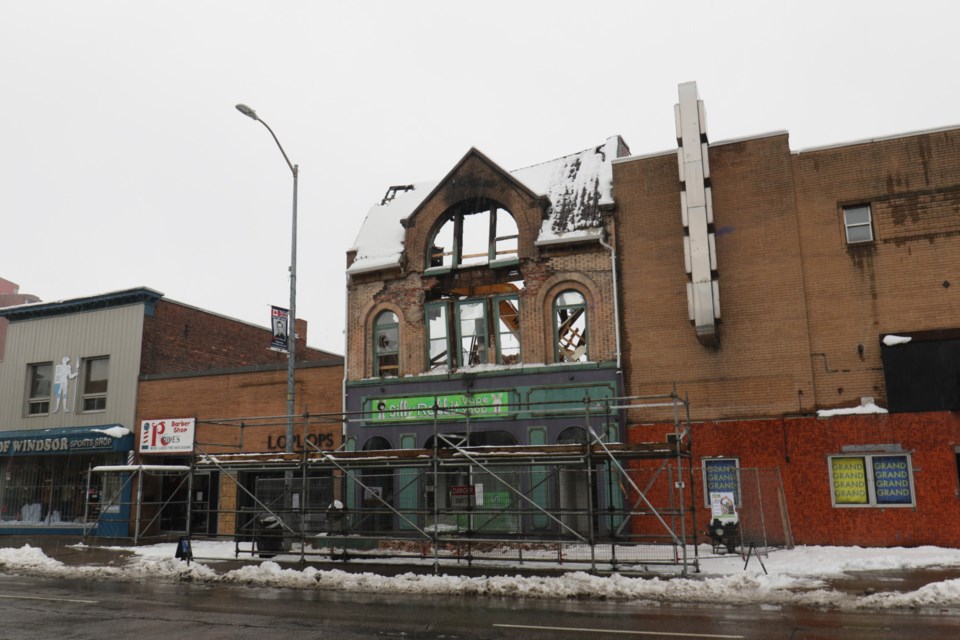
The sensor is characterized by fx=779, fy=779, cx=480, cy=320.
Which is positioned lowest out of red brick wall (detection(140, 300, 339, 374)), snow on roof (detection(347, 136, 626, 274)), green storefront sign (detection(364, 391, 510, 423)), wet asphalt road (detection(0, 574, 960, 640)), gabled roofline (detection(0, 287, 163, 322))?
wet asphalt road (detection(0, 574, 960, 640))

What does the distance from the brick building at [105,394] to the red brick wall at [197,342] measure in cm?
6

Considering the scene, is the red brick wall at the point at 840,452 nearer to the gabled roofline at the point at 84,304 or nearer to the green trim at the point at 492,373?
the green trim at the point at 492,373

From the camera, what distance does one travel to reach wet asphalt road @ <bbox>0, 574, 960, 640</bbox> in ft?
34.0

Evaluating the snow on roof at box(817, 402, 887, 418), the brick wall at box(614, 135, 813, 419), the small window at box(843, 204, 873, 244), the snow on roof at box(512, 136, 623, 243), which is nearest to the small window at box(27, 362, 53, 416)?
the snow on roof at box(512, 136, 623, 243)

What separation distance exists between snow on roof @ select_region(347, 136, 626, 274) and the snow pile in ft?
32.3

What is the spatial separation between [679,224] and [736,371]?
4.45m

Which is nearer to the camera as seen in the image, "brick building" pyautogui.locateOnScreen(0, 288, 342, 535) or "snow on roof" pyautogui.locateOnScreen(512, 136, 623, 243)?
"snow on roof" pyautogui.locateOnScreen(512, 136, 623, 243)

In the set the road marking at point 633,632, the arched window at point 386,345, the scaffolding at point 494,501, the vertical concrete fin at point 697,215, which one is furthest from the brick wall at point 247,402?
the road marking at point 633,632

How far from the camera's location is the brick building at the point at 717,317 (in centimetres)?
1922

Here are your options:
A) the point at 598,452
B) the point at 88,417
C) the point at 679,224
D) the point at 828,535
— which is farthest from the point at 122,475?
the point at 828,535

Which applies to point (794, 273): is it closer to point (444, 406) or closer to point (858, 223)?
point (858, 223)

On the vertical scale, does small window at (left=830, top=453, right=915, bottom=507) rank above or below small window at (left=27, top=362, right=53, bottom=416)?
below

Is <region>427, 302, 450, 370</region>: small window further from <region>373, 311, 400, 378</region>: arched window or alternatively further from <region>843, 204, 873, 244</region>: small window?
<region>843, 204, 873, 244</region>: small window

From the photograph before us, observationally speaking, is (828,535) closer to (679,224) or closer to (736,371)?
(736,371)
